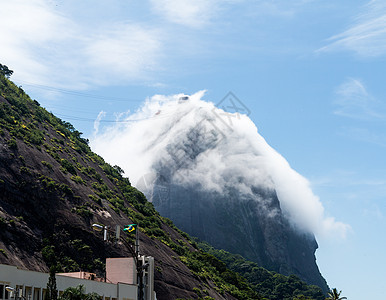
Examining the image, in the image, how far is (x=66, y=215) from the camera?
107312 mm

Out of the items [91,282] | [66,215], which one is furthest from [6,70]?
[91,282]

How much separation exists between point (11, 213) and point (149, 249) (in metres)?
28.6

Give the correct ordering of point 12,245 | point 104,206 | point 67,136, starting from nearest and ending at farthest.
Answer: point 12,245
point 104,206
point 67,136

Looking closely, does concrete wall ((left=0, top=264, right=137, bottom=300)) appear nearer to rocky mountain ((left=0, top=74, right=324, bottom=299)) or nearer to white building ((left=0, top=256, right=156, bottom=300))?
white building ((left=0, top=256, right=156, bottom=300))

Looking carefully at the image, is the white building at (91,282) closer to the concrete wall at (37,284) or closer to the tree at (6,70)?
the concrete wall at (37,284)

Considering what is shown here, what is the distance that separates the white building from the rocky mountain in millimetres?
20932

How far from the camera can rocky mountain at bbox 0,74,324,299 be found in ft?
322

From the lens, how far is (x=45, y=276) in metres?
55.8

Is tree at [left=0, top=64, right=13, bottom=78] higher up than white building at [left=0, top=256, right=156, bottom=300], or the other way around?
tree at [left=0, top=64, right=13, bottom=78]

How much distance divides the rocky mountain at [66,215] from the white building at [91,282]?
2093 centimetres

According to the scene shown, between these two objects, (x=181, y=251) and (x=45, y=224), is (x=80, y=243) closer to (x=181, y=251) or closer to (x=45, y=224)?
(x=45, y=224)

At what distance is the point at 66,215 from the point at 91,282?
48.6 meters

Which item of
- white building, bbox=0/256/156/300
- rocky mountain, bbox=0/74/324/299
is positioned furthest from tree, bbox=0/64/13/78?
white building, bbox=0/256/156/300

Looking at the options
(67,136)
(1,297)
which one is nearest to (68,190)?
(67,136)
